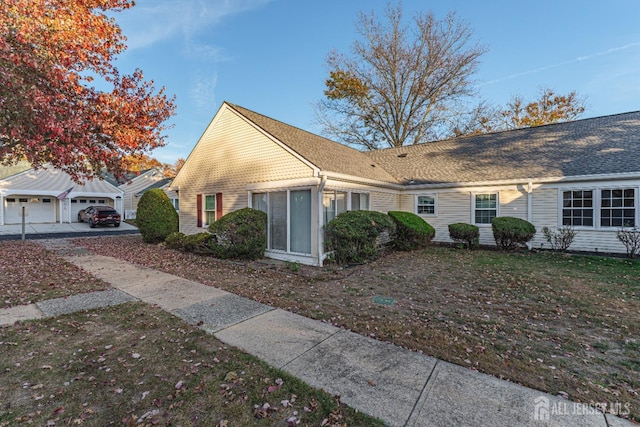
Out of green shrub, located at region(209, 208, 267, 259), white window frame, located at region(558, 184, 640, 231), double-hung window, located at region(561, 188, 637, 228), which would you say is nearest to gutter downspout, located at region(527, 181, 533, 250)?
white window frame, located at region(558, 184, 640, 231)

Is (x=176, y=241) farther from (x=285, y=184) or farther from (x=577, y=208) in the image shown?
(x=577, y=208)

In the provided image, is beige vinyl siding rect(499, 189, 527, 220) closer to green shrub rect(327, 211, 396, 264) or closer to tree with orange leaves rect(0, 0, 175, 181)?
green shrub rect(327, 211, 396, 264)

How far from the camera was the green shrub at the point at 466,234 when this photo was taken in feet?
36.3

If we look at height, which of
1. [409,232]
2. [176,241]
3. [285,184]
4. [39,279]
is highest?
[285,184]

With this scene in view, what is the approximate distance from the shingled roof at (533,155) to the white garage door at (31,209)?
2691 cm

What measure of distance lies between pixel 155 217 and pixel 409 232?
11076 millimetres

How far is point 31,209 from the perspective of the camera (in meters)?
22.0

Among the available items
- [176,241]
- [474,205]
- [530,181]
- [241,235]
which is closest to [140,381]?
[241,235]

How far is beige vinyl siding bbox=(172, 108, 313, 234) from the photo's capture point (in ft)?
30.5

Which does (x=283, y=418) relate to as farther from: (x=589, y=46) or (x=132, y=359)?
(x=589, y=46)

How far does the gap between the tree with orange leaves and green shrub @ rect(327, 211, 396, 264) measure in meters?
6.75

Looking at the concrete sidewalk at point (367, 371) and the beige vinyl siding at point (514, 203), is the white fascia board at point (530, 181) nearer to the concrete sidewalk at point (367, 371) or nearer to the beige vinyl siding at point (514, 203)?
the beige vinyl siding at point (514, 203)

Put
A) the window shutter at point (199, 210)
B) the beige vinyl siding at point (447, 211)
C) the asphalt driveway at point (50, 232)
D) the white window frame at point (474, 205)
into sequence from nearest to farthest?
the white window frame at point (474, 205), the window shutter at point (199, 210), the beige vinyl siding at point (447, 211), the asphalt driveway at point (50, 232)

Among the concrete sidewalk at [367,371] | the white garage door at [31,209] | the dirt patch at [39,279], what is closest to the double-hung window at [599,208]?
the concrete sidewalk at [367,371]
